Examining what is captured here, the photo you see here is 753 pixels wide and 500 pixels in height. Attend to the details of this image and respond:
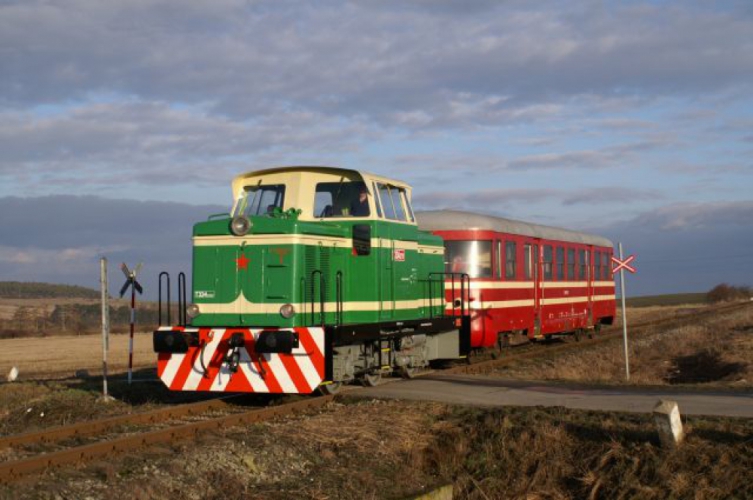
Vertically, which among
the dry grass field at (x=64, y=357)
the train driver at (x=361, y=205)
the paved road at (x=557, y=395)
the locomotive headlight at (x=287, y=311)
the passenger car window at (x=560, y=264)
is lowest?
the dry grass field at (x=64, y=357)

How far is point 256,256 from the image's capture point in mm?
11867

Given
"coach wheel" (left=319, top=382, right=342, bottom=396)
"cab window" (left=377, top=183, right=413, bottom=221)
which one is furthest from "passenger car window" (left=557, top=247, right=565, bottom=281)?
"coach wheel" (left=319, top=382, right=342, bottom=396)

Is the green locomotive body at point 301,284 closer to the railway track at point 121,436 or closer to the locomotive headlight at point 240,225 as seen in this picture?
the locomotive headlight at point 240,225

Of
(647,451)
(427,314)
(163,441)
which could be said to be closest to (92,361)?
(427,314)

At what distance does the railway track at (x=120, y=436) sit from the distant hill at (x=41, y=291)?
104865mm

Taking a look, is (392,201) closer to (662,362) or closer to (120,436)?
(120,436)

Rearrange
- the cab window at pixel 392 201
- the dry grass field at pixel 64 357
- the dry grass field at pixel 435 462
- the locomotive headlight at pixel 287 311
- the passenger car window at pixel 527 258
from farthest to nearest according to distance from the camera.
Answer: the dry grass field at pixel 64 357, the passenger car window at pixel 527 258, the cab window at pixel 392 201, the locomotive headlight at pixel 287 311, the dry grass field at pixel 435 462

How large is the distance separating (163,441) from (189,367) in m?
2.76

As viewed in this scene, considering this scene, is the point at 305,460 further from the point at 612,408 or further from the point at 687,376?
the point at 687,376

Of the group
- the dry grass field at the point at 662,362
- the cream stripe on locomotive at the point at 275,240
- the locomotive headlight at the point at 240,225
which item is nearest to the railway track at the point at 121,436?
the cream stripe on locomotive at the point at 275,240

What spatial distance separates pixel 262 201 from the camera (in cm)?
1326

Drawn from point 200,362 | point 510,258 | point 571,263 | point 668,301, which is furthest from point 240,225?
point 668,301

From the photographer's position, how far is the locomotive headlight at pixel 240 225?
11.8m

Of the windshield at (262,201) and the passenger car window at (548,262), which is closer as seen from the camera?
the windshield at (262,201)
